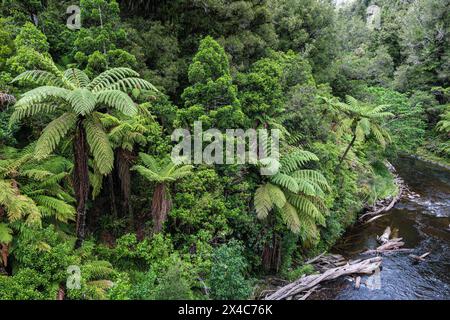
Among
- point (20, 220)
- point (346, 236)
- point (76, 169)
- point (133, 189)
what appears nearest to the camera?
point (20, 220)

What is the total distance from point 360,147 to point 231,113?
410 inches

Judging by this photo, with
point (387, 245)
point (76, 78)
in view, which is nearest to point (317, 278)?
point (387, 245)

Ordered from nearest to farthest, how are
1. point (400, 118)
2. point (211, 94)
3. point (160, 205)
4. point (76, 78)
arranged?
point (76, 78)
point (160, 205)
point (211, 94)
point (400, 118)

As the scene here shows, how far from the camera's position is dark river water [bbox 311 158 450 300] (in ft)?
29.1

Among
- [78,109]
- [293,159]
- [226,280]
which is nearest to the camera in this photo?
[78,109]

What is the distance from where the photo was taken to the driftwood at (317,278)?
8148 mm

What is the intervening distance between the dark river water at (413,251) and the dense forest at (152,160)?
805 mm

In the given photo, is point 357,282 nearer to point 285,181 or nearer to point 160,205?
point 285,181

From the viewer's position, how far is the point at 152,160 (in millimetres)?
7422

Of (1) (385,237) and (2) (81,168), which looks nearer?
(2) (81,168)

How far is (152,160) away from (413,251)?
355 inches
